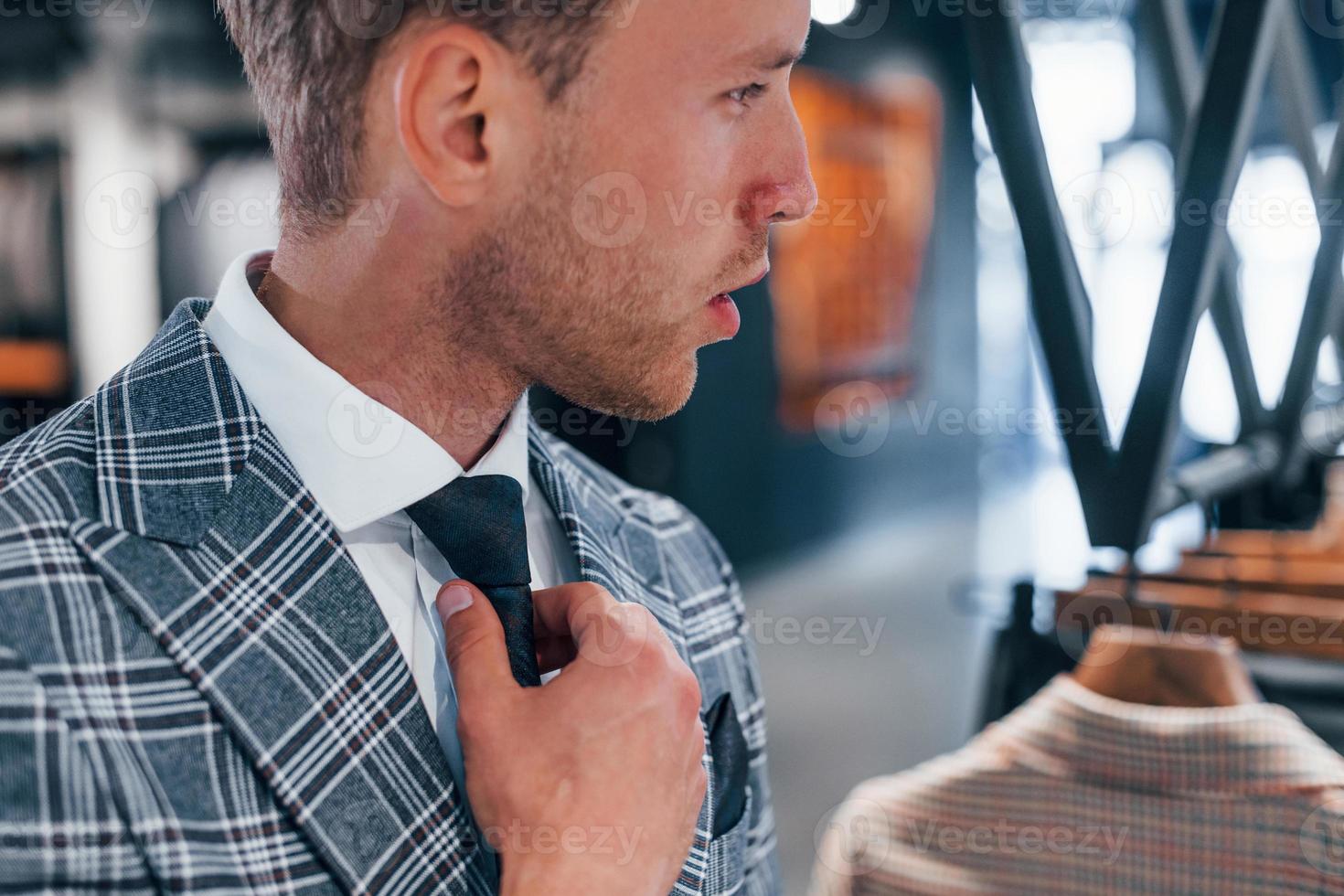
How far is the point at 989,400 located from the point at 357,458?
938 centimetres

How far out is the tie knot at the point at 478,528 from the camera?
0.86 meters

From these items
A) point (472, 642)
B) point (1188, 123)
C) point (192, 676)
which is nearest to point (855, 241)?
point (1188, 123)

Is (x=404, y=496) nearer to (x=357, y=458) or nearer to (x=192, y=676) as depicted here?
(x=357, y=458)

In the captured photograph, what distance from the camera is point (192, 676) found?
2.43ft

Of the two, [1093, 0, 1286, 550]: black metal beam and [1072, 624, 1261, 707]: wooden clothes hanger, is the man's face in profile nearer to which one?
[1093, 0, 1286, 550]: black metal beam

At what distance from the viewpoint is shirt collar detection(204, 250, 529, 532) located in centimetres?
87

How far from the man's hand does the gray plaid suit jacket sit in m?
0.07

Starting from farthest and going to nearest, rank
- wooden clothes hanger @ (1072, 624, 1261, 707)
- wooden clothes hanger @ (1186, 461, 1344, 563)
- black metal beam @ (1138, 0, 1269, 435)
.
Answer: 1. wooden clothes hanger @ (1186, 461, 1344, 563)
2. black metal beam @ (1138, 0, 1269, 435)
3. wooden clothes hanger @ (1072, 624, 1261, 707)

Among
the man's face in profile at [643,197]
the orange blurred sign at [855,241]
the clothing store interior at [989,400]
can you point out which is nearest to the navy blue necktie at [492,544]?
the man's face in profile at [643,197]

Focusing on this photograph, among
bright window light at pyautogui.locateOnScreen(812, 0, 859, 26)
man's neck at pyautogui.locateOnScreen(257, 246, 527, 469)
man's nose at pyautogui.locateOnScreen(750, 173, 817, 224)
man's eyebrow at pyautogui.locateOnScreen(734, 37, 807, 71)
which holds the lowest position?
man's neck at pyautogui.locateOnScreen(257, 246, 527, 469)

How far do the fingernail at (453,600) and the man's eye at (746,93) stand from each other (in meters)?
0.45

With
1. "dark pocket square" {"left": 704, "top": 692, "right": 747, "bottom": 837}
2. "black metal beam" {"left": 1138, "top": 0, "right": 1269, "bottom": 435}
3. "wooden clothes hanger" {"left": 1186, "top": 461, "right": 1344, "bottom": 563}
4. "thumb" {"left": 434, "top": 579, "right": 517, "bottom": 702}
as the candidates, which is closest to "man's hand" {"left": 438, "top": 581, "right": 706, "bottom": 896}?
"thumb" {"left": 434, "top": 579, "right": 517, "bottom": 702}

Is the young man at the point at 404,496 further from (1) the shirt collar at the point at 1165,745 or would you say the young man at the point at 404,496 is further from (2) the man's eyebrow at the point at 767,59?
(1) the shirt collar at the point at 1165,745

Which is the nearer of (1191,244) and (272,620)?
(272,620)
